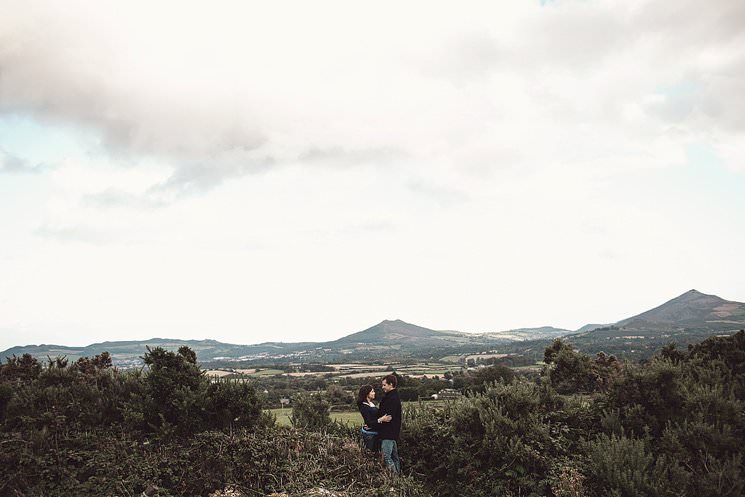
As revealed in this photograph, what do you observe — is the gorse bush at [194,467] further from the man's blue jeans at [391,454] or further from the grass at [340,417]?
the grass at [340,417]

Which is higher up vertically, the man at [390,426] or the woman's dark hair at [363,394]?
the woman's dark hair at [363,394]

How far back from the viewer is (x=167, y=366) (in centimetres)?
1042

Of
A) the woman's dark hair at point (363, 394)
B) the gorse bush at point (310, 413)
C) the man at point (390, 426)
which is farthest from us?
the gorse bush at point (310, 413)

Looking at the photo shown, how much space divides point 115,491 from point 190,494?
3.68 feet

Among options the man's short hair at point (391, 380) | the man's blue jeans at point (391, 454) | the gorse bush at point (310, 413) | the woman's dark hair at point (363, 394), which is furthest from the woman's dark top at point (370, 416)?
the gorse bush at point (310, 413)

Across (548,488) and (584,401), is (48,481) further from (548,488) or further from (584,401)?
(584,401)

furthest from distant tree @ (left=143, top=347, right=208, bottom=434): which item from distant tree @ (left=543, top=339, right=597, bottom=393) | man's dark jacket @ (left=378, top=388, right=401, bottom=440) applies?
distant tree @ (left=543, top=339, right=597, bottom=393)

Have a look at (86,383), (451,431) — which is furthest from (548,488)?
(86,383)

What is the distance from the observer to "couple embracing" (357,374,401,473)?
945cm

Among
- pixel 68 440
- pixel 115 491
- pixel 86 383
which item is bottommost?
pixel 115 491

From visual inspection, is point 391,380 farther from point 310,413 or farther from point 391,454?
point 310,413

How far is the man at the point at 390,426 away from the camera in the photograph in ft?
30.9

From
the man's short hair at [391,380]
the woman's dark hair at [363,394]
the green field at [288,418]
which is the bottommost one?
the green field at [288,418]

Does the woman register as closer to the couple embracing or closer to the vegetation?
the couple embracing
